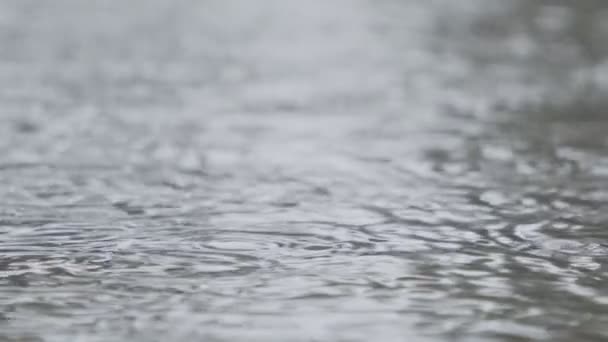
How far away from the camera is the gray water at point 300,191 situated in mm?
2303

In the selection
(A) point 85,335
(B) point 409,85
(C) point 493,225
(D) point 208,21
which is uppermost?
(D) point 208,21

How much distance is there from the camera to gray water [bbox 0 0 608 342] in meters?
2.30

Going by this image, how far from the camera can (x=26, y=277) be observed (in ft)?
8.27

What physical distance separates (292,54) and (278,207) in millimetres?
3959

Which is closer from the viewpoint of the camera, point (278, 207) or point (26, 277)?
point (26, 277)

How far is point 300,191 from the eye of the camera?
350 cm

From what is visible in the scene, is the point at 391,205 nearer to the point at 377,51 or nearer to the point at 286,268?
the point at 286,268

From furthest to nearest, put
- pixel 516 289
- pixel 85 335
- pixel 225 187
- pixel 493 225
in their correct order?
pixel 225 187
pixel 493 225
pixel 516 289
pixel 85 335

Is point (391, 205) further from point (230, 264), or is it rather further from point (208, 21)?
point (208, 21)

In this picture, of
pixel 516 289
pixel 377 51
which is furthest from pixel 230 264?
pixel 377 51

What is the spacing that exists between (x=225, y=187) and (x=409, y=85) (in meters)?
2.57

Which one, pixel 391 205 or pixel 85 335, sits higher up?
pixel 391 205

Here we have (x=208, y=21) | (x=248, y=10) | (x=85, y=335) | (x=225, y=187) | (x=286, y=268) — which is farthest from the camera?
(x=248, y=10)

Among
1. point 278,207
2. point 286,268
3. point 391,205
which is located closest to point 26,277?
point 286,268
